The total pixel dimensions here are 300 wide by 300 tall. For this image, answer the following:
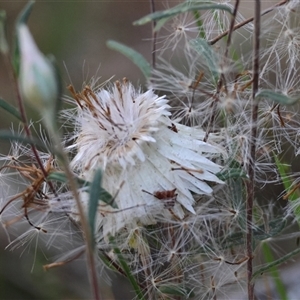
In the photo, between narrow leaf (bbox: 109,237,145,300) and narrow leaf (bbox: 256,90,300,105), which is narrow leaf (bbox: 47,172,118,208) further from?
narrow leaf (bbox: 256,90,300,105)

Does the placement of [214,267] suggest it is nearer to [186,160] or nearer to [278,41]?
[186,160]

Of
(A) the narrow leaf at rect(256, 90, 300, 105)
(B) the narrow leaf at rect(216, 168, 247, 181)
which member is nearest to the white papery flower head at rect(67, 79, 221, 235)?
(B) the narrow leaf at rect(216, 168, 247, 181)

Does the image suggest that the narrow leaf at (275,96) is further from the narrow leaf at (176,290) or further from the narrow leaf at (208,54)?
the narrow leaf at (176,290)

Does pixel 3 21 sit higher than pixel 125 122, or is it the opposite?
pixel 3 21

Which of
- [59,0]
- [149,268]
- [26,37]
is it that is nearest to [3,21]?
[26,37]

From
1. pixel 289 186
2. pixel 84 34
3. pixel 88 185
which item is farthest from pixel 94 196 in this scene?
pixel 84 34

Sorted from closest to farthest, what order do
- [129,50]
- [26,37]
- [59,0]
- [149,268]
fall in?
[26,37] → [129,50] → [149,268] → [59,0]

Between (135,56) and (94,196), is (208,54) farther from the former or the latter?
(94,196)
